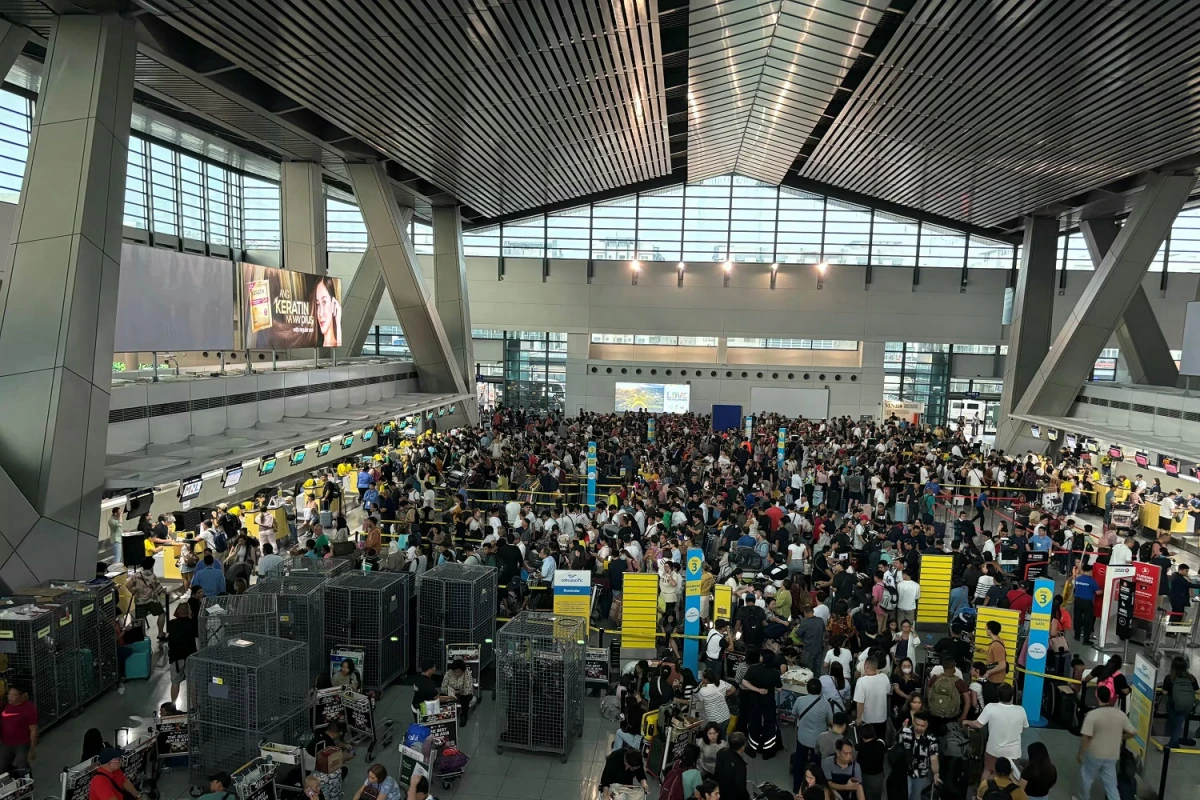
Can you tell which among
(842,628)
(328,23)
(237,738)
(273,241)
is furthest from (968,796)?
(273,241)

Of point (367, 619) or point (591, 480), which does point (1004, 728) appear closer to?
point (367, 619)

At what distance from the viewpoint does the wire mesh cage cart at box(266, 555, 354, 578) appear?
31.4ft

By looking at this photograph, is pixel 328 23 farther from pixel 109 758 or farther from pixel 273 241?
pixel 273 241

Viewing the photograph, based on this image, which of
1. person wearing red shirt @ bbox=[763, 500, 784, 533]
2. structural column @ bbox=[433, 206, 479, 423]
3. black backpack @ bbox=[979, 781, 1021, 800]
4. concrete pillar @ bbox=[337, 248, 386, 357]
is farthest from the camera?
structural column @ bbox=[433, 206, 479, 423]

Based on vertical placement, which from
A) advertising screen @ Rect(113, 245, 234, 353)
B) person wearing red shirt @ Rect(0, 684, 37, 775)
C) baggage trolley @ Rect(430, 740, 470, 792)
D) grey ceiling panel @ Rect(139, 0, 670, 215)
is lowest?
baggage trolley @ Rect(430, 740, 470, 792)

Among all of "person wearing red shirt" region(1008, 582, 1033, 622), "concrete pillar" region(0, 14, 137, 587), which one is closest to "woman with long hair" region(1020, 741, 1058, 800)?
"person wearing red shirt" region(1008, 582, 1033, 622)

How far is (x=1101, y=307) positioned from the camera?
21.8m

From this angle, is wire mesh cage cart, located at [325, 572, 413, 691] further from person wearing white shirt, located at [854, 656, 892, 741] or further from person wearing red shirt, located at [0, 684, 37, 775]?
person wearing white shirt, located at [854, 656, 892, 741]

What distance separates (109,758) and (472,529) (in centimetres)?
724

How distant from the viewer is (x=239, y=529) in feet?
43.0

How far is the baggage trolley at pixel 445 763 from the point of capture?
282 inches

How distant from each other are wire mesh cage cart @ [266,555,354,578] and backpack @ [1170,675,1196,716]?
8.91m

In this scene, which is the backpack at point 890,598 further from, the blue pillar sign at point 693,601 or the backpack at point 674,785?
the backpack at point 674,785

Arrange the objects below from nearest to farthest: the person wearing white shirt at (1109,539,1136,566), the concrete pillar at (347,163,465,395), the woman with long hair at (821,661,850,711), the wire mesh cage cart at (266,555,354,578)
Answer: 1. the woman with long hair at (821,661,850,711)
2. the wire mesh cage cart at (266,555,354,578)
3. the person wearing white shirt at (1109,539,1136,566)
4. the concrete pillar at (347,163,465,395)
